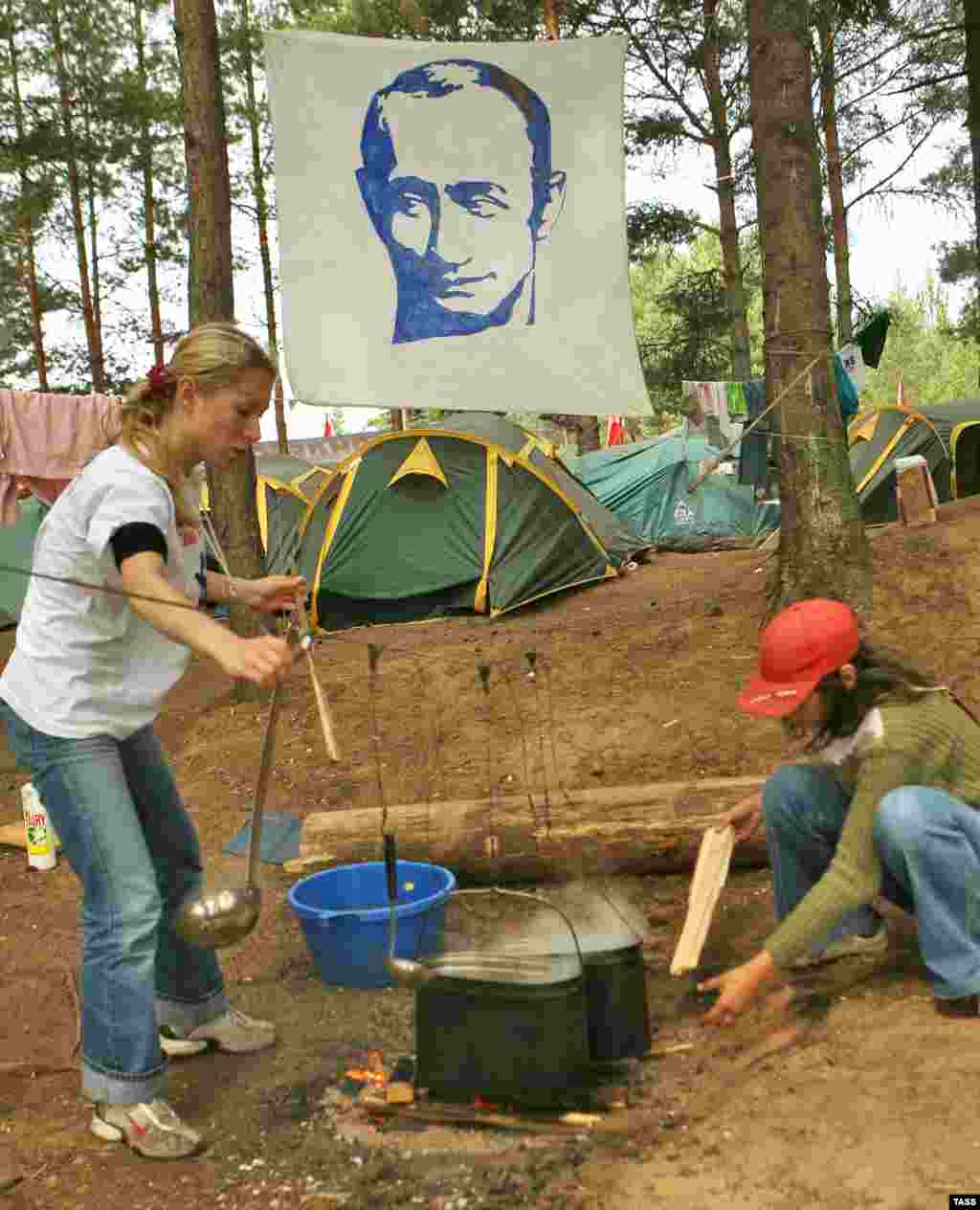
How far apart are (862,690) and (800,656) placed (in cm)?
18

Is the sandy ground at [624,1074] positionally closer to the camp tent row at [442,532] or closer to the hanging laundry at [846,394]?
the hanging laundry at [846,394]

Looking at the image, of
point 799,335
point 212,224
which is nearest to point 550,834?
point 799,335

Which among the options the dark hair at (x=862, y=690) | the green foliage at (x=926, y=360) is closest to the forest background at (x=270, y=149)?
the dark hair at (x=862, y=690)

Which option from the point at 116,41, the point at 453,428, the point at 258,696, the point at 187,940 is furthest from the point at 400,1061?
the point at 116,41

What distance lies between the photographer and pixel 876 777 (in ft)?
8.54

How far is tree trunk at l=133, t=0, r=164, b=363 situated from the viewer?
16906mm

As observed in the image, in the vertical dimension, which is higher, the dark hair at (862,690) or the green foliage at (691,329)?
the green foliage at (691,329)

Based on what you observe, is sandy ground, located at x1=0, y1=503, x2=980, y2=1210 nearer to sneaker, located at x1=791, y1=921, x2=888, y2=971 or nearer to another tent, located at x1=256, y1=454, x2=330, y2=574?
sneaker, located at x1=791, y1=921, x2=888, y2=971

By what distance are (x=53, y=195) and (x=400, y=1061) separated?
16061 mm

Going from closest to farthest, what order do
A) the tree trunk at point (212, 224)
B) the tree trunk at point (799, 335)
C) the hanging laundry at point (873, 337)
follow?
the tree trunk at point (799, 335), the tree trunk at point (212, 224), the hanging laundry at point (873, 337)

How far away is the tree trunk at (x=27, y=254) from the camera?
51.2ft

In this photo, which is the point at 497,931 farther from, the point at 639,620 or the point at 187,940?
the point at 639,620

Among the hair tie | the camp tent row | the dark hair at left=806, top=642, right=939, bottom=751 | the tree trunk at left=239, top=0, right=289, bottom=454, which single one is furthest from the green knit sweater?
the tree trunk at left=239, top=0, right=289, bottom=454

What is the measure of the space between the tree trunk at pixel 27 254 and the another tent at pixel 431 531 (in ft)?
26.9
